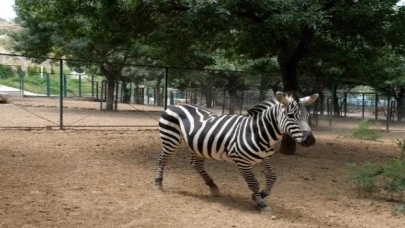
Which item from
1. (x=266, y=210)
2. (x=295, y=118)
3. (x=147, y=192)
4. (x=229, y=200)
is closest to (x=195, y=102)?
(x=147, y=192)

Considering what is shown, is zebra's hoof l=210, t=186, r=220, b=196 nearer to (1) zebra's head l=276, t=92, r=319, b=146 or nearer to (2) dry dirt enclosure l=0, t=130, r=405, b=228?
(2) dry dirt enclosure l=0, t=130, r=405, b=228

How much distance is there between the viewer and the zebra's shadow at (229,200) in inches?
236

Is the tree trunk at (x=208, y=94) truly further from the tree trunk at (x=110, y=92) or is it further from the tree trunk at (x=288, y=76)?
the tree trunk at (x=288, y=76)

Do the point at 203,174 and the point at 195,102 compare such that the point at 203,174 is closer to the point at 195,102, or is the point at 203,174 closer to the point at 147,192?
the point at 147,192

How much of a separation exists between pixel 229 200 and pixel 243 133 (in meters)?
1.08

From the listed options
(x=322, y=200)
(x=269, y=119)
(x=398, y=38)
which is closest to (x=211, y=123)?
(x=269, y=119)

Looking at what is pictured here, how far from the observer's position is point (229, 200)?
6367 mm

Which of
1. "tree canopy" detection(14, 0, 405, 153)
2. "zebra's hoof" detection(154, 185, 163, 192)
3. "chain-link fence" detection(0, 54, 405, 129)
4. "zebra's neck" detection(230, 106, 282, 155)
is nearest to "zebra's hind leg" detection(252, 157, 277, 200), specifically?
"zebra's neck" detection(230, 106, 282, 155)

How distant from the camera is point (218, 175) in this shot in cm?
800

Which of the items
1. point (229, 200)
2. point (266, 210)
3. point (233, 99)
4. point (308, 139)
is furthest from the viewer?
point (233, 99)

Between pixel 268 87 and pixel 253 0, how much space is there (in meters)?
7.38

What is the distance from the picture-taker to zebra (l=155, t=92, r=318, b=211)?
5.44m

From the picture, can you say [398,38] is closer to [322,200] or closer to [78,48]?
[322,200]

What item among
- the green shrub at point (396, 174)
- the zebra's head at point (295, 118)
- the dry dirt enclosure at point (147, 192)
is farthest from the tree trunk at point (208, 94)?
the zebra's head at point (295, 118)
